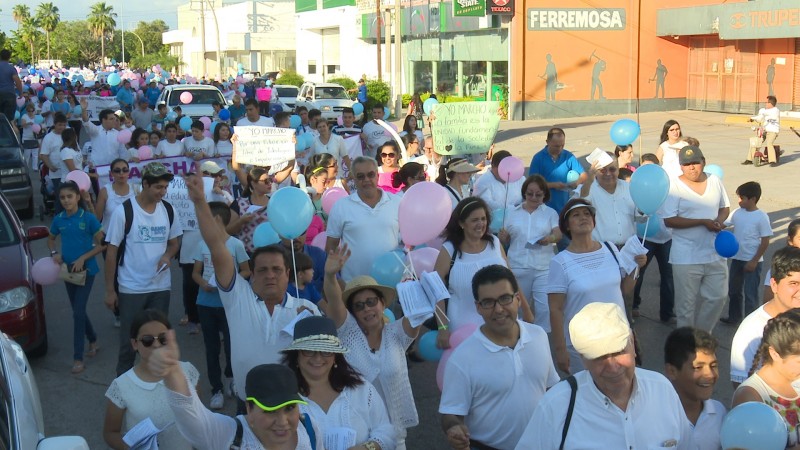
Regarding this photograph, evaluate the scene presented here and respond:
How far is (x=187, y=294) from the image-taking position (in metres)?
9.09

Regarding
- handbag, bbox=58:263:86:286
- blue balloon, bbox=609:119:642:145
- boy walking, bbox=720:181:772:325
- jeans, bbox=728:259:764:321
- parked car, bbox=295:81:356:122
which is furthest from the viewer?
parked car, bbox=295:81:356:122

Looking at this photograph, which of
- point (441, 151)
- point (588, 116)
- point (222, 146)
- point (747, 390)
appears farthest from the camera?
point (588, 116)

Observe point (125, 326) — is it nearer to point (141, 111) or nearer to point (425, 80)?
point (141, 111)

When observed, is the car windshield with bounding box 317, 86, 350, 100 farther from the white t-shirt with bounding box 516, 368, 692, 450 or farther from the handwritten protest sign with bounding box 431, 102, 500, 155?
the white t-shirt with bounding box 516, 368, 692, 450

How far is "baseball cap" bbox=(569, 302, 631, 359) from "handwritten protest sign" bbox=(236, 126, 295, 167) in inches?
248

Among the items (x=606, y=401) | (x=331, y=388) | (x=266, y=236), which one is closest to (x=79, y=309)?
(x=266, y=236)

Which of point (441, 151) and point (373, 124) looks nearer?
point (441, 151)

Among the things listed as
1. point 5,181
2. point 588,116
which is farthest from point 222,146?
point 588,116

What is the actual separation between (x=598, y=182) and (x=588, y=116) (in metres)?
29.4

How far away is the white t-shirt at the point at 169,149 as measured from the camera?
499 inches

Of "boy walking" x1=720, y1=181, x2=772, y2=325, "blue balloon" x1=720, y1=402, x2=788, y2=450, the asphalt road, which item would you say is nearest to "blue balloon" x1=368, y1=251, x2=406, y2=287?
the asphalt road

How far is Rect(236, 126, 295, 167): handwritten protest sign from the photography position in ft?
30.9

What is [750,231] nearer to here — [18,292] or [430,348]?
[430,348]

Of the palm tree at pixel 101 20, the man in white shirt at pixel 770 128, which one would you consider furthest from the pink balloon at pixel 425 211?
the palm tree at pixel 101 20
